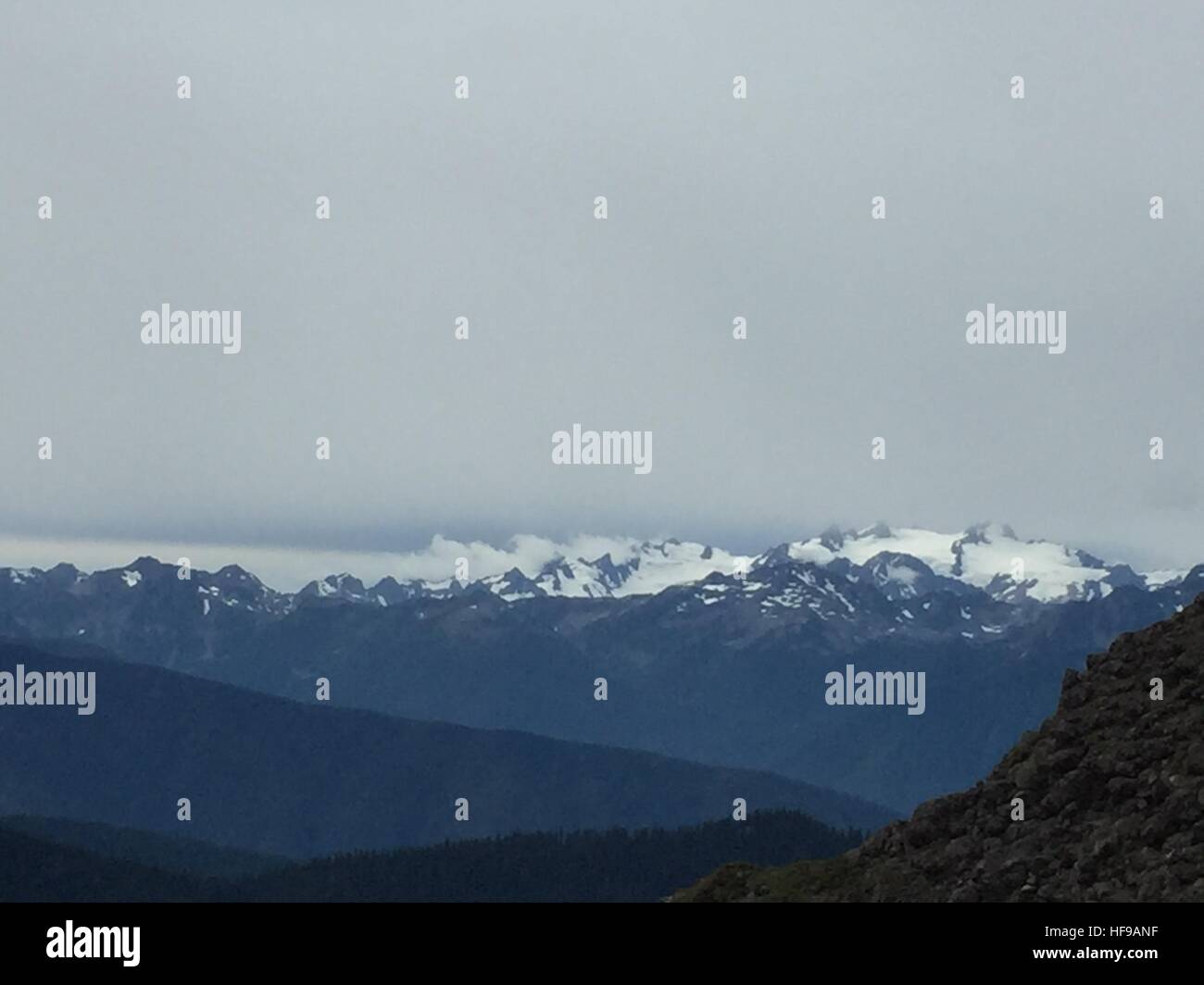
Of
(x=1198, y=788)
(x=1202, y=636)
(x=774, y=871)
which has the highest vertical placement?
(x=1202, y=636)
